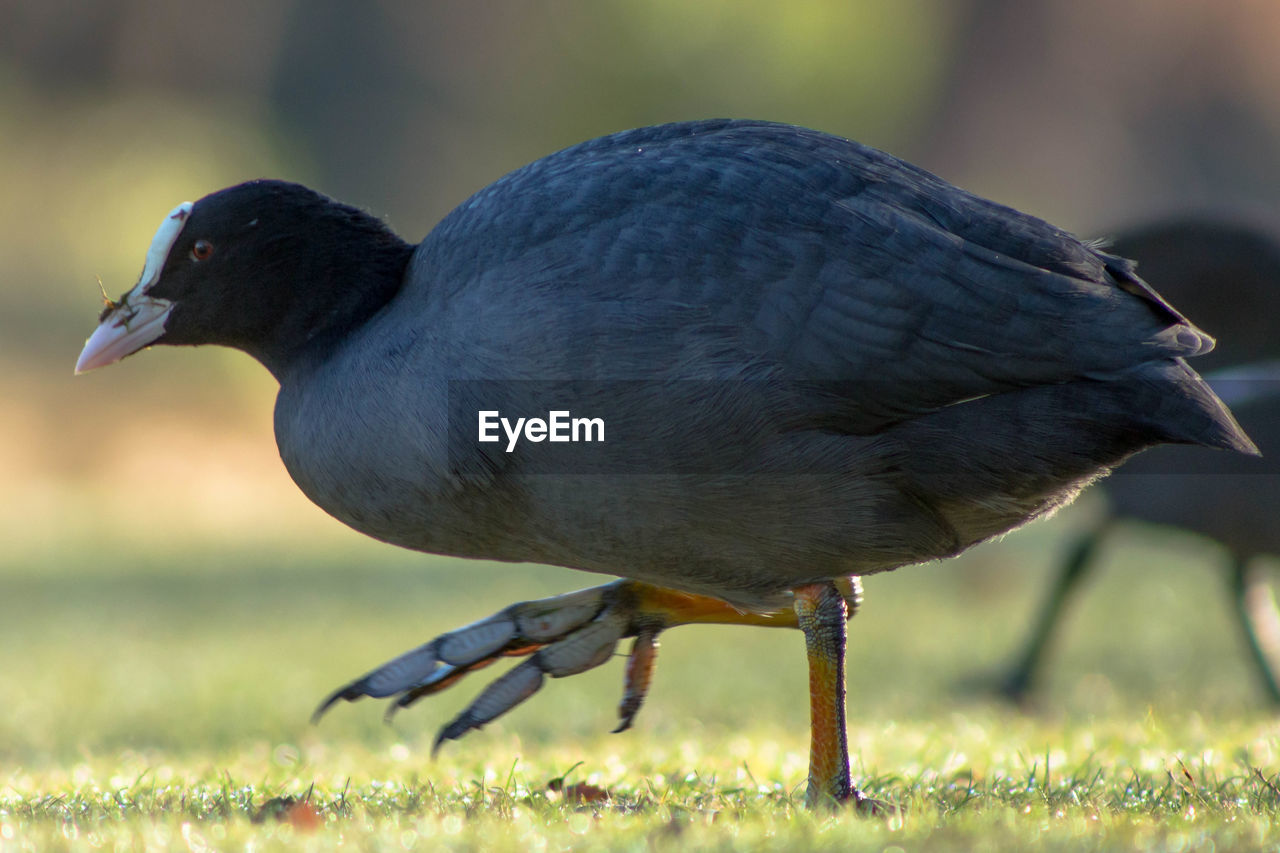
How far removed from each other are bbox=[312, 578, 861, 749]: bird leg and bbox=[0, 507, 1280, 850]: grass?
0.22 meters

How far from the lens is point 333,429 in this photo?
3049 mm

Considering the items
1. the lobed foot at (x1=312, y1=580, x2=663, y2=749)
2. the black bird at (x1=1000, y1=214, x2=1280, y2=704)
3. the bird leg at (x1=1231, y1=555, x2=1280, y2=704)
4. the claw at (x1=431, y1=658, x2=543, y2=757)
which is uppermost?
the black bird at (x1=1000, y1=214, x2=1280, y2=704)

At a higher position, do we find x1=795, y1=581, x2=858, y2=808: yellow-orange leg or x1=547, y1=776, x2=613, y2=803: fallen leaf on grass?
x1=795, y1=581, x2=858, y2=808: yellow-orange leg

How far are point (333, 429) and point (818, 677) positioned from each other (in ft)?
3.88

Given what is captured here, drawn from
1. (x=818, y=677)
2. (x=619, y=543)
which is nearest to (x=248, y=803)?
(x=619, y=543)

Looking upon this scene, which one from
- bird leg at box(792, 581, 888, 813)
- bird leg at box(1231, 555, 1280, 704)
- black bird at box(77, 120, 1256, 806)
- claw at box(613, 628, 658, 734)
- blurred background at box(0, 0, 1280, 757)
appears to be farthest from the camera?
blurred background at box(0, 0, 1280, 757)

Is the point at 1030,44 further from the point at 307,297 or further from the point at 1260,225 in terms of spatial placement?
the point at 307,297

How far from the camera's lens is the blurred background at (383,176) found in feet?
24.1

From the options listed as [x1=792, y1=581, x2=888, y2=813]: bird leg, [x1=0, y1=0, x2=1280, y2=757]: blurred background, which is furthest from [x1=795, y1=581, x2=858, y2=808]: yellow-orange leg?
[x1=0, y1=0, x2=1280, y2=757]: blurred background

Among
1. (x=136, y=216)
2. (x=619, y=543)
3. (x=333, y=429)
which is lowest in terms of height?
(x=619, y=543)

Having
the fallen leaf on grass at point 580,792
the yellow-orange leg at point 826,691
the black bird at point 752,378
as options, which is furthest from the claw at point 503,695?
the yellow-orange leg at point 826,691

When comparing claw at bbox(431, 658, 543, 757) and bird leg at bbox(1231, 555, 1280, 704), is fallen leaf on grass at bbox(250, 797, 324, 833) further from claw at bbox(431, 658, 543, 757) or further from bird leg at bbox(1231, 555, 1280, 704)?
bird leg at bbox(1231, 555, 1280, 704)

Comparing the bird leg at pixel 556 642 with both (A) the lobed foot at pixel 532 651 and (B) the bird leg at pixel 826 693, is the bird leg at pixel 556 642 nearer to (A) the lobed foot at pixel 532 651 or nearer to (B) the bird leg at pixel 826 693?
(A) the lobed foot at pixel 532 651

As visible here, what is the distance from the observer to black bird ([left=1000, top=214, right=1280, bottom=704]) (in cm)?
476
